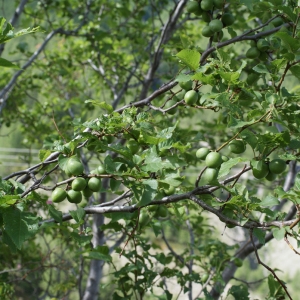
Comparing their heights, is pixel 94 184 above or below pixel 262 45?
below

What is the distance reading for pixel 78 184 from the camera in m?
1.49

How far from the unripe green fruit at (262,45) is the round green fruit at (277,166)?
0.67m

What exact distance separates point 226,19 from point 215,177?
0.91 m

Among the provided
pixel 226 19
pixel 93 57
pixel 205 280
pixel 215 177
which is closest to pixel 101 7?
pixel 93 57

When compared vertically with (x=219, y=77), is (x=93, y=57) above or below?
above

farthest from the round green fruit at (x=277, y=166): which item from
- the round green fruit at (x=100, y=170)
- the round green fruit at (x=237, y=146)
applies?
the round green fruit at (x=100, y=170)

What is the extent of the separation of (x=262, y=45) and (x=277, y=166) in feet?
2.31

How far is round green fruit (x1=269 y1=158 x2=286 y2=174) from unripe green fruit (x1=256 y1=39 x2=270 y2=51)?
0.67 meters

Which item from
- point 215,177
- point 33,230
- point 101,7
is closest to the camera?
point 33,230

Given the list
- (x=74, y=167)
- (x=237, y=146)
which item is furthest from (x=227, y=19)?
(x=74, y=167)

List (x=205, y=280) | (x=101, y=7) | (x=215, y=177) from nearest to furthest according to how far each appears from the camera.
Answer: (x=215, y=177)
(x=205, y=280)
(x=101, y=7)

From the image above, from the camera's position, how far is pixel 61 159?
58.3 inches

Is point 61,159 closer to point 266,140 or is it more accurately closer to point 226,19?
point 266,140

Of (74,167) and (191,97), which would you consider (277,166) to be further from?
(74,167)
